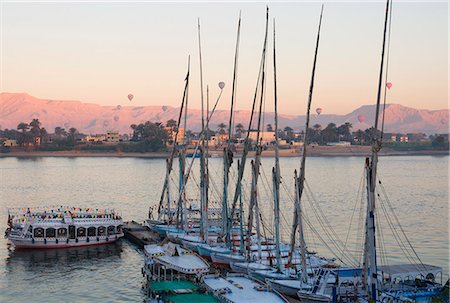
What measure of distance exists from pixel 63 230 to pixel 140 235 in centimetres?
1124

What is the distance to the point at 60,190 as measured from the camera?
177875mm

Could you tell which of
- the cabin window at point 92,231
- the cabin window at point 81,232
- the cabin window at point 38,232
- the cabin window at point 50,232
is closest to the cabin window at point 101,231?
the cabin window at point 92,231

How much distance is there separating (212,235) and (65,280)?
18917 mm

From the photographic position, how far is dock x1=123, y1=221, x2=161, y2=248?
8419cm

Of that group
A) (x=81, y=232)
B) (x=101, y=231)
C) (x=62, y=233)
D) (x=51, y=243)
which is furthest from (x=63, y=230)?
(x=101, y=231)

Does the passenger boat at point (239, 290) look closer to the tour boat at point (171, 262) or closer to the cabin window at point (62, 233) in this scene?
the tour boat at point (171, 262)

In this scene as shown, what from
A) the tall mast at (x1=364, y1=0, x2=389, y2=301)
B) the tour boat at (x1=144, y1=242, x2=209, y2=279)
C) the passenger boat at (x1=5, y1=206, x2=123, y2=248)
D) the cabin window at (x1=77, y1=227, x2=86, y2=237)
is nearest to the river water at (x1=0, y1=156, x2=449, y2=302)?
the passenger boat at (x1=5, y1=206, x2=123, y2=248)

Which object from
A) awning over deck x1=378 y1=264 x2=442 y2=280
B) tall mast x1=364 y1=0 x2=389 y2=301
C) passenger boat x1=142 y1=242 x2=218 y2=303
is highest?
tall mast x1=364 y1=0 x2=389 y2=301

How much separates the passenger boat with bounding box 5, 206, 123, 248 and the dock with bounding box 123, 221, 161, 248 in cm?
264

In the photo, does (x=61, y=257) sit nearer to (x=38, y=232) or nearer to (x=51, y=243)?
(x=51, y=243)

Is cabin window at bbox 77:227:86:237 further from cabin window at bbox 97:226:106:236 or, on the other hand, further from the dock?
the dock

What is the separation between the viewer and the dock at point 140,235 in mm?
84188

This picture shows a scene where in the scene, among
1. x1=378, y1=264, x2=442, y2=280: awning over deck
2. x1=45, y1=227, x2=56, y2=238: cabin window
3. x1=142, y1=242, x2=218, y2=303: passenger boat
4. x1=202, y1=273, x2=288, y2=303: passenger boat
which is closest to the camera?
x1=202, y1=273, x2=288, y2=303: passenger boat

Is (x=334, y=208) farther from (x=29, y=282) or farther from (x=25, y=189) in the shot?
(x=25, y=189)
